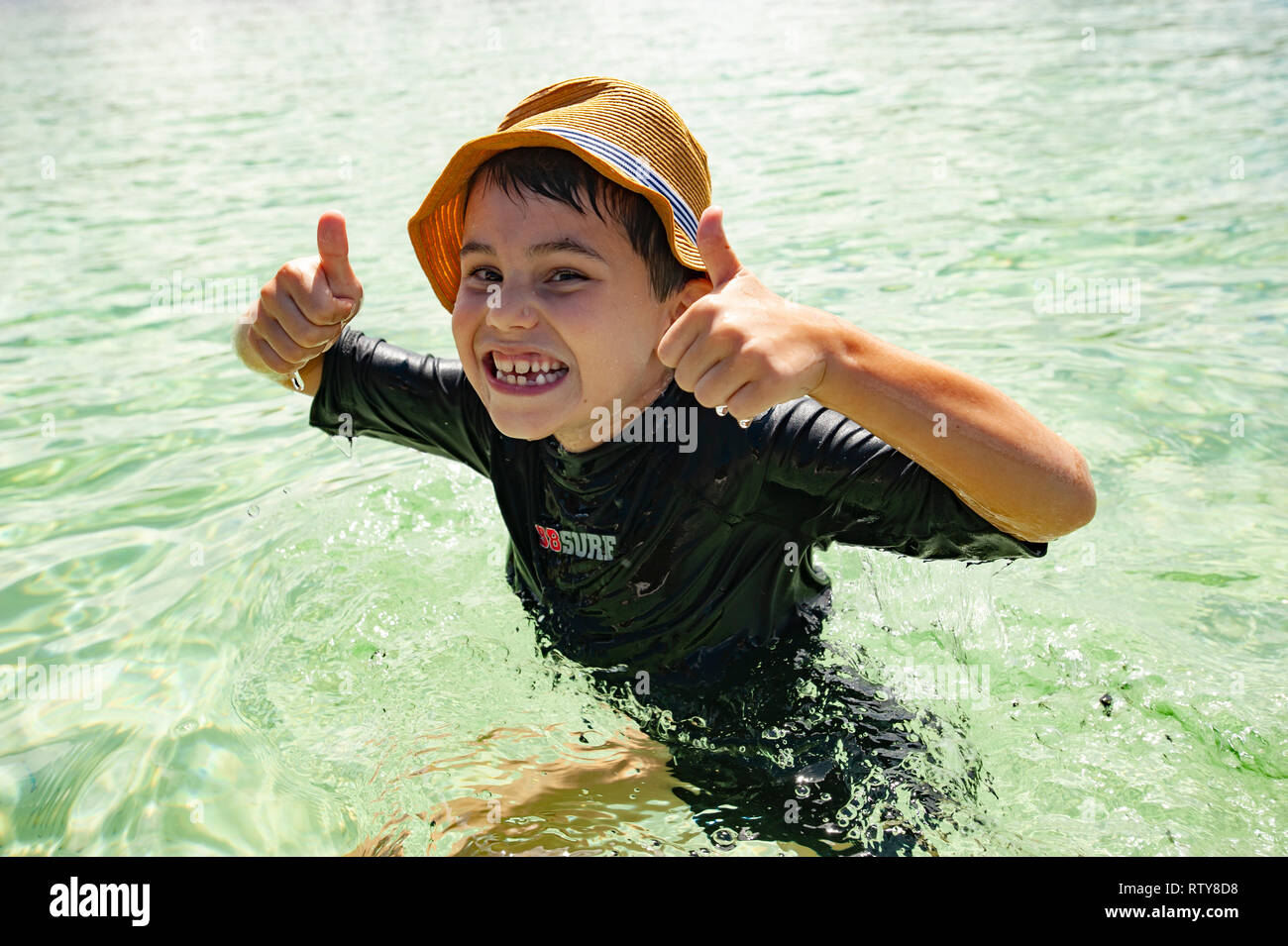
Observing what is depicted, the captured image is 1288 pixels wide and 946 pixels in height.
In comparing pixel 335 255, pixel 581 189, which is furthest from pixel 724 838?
pixel 335 255

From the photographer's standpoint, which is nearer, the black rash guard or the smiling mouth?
the black rash guard

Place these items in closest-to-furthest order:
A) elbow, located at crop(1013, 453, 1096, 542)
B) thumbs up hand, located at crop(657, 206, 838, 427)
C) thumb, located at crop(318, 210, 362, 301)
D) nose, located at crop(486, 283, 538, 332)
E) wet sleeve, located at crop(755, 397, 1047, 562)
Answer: thumbs up hand, located at crop(657, 206, 838, 427) → elbow, located at crop(1013, 453, 1096, 542) → wet sleeve, located at crop(755, 397, 1047, 562) → nose, located at crop(486, 283, 538, 332) → thumb, located at crop(318, 210, 362, 301)

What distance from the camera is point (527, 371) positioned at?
2.23 metres

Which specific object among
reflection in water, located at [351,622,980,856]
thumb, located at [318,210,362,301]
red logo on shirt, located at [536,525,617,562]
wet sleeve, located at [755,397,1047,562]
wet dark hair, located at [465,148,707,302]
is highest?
wet dark hair, located at [465,148,707,302]

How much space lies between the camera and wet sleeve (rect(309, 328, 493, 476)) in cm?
270

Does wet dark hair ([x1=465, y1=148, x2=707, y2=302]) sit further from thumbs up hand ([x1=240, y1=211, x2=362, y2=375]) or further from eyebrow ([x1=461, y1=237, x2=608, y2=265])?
thumbs up hand ([x1=240, y1=211, x2=362, y2=375])

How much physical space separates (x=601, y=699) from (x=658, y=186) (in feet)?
4.01

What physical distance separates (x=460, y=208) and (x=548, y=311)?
1.55 ft

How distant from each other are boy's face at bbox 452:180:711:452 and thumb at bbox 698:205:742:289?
0.33m

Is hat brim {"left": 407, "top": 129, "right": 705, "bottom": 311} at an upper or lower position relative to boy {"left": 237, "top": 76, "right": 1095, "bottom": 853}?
upper

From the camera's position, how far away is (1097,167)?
25.1 feet

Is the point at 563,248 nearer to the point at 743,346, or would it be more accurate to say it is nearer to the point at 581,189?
the point at 581,189

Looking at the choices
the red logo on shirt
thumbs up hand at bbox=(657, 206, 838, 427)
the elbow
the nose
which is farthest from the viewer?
the red logo on shirt

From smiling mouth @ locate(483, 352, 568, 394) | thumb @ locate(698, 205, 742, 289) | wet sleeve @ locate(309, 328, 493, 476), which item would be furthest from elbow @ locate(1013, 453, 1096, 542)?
wet sleeve @ locate(309, 328, 493, 476)
